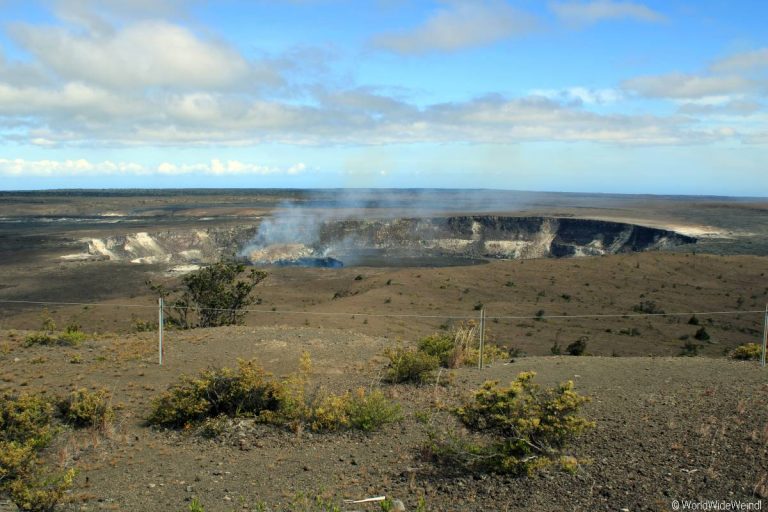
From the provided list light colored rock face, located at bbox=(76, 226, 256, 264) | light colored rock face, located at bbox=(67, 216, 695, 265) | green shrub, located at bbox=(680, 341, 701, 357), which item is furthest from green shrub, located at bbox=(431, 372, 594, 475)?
light colored rock face, located at bbox=(67, 216, 695, 265)

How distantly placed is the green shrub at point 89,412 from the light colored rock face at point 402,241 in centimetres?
4353

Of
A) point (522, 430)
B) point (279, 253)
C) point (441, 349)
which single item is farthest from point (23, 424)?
point (279, 253)

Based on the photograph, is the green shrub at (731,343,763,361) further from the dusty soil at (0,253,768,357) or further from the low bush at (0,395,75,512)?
the low bush at (0,395,75,512)

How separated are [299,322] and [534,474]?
15905mm

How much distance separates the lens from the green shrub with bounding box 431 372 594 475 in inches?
274

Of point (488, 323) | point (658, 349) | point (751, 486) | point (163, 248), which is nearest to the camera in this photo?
point (751, 486)

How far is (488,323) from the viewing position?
24.0 m

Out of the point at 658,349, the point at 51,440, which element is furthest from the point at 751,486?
the point at 658,349

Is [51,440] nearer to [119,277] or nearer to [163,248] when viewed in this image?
[119,277]

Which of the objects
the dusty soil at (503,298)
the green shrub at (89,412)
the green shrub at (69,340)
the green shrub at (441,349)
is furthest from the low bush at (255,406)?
the dusty soil at (503,298)

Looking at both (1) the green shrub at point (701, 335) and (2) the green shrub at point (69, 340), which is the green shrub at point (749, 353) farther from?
(2) the green shrub at point (69, 340)

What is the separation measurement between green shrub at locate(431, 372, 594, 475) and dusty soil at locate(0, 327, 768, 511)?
23 centimetres

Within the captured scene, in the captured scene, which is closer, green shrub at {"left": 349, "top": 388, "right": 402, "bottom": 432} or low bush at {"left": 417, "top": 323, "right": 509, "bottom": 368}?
green shrub at {"left": 349, "top": 388, "right": 402, "bottom": 432}

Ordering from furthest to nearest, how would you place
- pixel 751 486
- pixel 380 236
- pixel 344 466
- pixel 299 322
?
pixel 380 236
pixel 299 322
pixel 344 466
pixel 751 486
